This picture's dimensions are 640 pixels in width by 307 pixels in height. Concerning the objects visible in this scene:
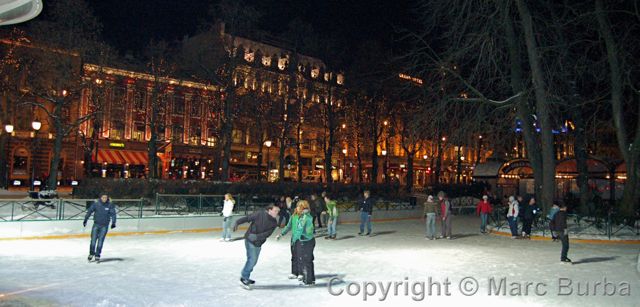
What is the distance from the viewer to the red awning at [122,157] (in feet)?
174

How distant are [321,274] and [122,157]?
154 feet

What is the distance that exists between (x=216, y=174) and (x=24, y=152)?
19.8m

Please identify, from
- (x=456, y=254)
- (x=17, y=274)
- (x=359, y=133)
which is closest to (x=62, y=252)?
(x=17, y=274)

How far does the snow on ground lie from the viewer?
30.0ft

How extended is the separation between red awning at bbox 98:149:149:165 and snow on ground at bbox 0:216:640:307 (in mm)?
37397

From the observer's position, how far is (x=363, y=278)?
37.2 feet

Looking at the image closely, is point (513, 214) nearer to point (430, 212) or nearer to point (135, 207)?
point (430, 212)

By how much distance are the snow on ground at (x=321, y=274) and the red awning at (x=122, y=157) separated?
123ft

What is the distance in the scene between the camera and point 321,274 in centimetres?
1170

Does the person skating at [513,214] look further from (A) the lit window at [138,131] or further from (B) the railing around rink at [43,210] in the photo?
(A) the lit window at [138,131]

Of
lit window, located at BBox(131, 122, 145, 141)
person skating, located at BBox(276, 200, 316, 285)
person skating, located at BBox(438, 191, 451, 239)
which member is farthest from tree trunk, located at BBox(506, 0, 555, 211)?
lit window, located at BBox(131, 122, 145, 141)

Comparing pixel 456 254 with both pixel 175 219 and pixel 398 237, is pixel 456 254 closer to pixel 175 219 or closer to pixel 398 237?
pixel 398 237

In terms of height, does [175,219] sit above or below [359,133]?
below

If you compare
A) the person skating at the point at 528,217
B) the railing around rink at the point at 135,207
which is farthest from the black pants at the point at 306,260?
the person skating at the point at 528,217
